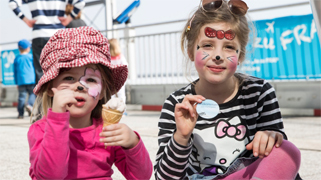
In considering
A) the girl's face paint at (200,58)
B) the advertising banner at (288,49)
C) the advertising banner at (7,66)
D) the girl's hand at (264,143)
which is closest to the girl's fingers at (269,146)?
the girl's hand at (264,143)

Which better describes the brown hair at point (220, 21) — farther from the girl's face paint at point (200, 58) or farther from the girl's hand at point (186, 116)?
the girl's hand at point (186, 116)

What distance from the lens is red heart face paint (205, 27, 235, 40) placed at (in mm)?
2652

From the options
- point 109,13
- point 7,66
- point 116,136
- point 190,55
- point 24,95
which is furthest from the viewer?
point 7,66

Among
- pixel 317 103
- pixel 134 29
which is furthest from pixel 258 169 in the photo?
pixel 134 29

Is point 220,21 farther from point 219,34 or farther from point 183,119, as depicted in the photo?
point 183,119

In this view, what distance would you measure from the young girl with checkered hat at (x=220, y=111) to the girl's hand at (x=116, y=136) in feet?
0.82

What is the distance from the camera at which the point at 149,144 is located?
5.28 m

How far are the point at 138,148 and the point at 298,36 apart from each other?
651 centimetres

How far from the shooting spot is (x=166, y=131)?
2.68 meters

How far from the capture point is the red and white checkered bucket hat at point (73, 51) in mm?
2459

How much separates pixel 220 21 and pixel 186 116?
639 mm

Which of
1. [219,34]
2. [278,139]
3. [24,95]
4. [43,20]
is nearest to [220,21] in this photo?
[219,34]

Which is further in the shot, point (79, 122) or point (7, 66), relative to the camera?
point (7, 66)

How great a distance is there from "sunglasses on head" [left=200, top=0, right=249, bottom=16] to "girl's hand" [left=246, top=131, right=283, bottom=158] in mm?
749
